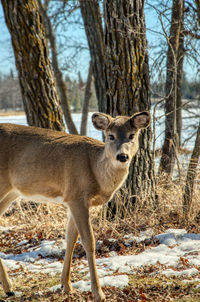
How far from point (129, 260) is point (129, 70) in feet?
10.2

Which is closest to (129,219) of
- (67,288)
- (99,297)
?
(67,288)

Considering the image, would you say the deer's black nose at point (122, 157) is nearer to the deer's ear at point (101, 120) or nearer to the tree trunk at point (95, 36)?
the deer's ear at point (101, 120)

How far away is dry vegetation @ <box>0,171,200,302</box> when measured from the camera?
13.1 feet

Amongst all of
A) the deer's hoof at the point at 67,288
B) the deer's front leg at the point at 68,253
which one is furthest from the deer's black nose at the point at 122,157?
the deer's hoof at the point at 67,288

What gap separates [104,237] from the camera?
19.1ft

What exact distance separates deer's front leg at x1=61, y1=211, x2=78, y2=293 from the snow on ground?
14 cm

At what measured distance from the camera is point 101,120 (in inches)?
180

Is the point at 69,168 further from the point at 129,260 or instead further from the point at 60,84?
the point at 60,84

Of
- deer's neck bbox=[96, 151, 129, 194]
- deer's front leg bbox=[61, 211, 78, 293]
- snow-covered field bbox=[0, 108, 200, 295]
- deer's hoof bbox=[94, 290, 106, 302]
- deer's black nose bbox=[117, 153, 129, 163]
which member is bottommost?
snow-covered field bbox=[0, 108, 200, 295]

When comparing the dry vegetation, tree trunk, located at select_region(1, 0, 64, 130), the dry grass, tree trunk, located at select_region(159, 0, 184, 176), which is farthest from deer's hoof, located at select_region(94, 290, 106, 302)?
tree trunk, located at select_region(1, 0, 64, 130)

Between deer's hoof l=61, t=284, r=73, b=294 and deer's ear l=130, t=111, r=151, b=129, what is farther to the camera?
deer's ear l=130, t=111, r=151, b=129

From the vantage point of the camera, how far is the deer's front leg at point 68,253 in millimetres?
4266

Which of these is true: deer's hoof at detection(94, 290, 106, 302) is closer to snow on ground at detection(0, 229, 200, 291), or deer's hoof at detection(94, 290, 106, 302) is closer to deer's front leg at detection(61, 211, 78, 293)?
snow on ground at detection(0, 229, 200, 291)

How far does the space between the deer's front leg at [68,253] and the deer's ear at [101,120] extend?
115cm
